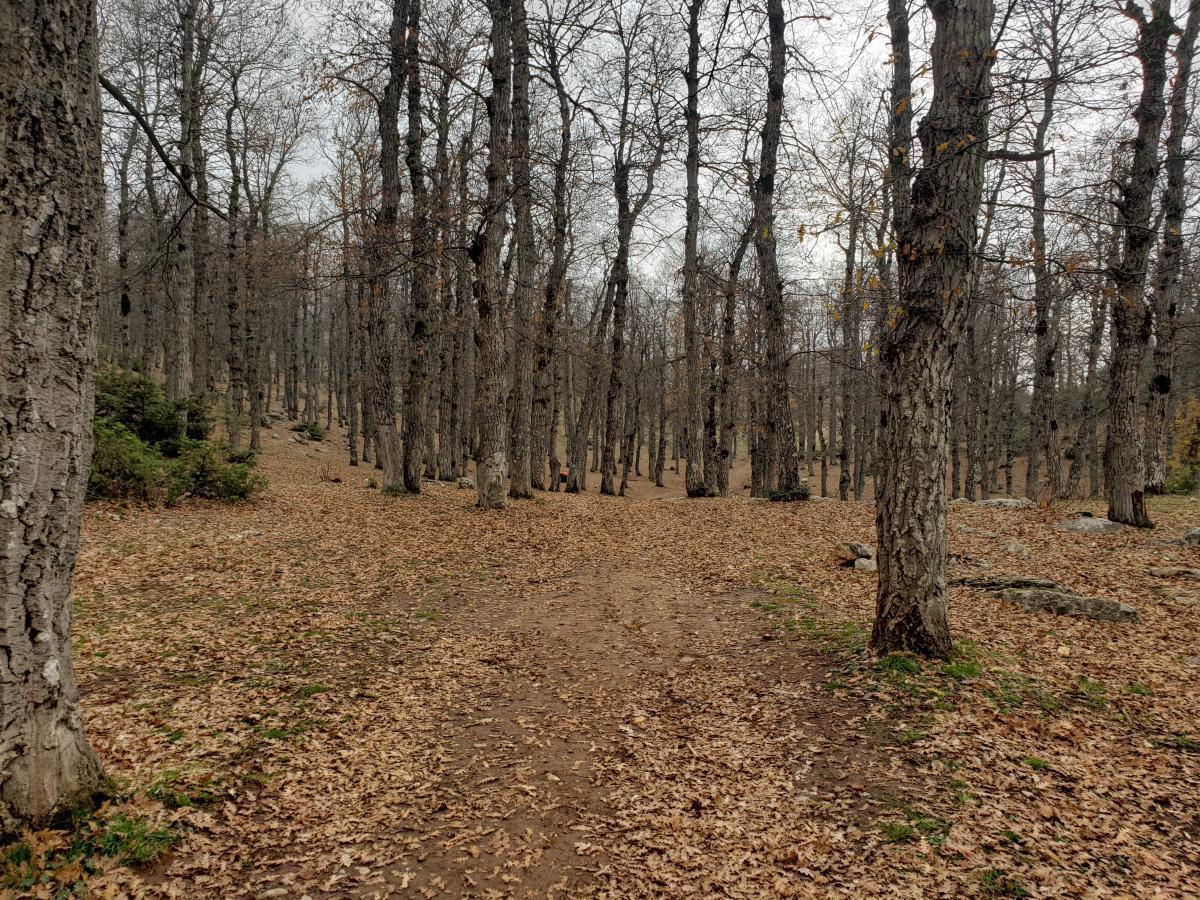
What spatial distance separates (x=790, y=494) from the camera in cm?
1488

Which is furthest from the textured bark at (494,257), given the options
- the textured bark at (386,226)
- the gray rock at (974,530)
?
the gray rock at (974,530)

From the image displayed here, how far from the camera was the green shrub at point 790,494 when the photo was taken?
14.8m

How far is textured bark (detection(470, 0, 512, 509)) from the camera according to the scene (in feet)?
38.6

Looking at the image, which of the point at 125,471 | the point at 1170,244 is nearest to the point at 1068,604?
the point at 1170,244

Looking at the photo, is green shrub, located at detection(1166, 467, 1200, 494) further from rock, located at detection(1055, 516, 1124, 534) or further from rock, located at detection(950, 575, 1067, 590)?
rock, located at detection(950, 575, 1067, 590)

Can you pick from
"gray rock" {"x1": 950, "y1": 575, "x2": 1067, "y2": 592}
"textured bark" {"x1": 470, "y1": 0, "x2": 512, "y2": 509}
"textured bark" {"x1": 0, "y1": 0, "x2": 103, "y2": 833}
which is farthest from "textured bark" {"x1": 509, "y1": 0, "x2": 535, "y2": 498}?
"gray rock" {"x1": 950, "y1": 575, "x2": 1067, "y2": 592}

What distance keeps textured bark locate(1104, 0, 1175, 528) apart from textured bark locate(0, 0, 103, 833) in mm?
A: 12660

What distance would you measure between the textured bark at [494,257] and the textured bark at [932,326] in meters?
8.26

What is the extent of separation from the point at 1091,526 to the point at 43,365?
542 inches

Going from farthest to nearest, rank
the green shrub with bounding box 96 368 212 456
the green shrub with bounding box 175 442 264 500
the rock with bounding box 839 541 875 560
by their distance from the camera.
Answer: the green shrub with bounding box 96 368 212 456
the green shrub with bounding box 175 442 264 500
the rock with bounding box 839 541 875 560

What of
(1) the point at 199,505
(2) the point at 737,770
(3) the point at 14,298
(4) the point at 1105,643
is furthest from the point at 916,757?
(1) the point at 199,505

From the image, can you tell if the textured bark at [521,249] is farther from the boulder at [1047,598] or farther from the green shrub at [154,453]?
the boulder at [1047,598]

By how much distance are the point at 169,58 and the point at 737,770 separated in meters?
20.6

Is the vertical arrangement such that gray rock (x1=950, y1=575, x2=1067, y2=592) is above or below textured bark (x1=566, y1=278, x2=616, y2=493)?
below
